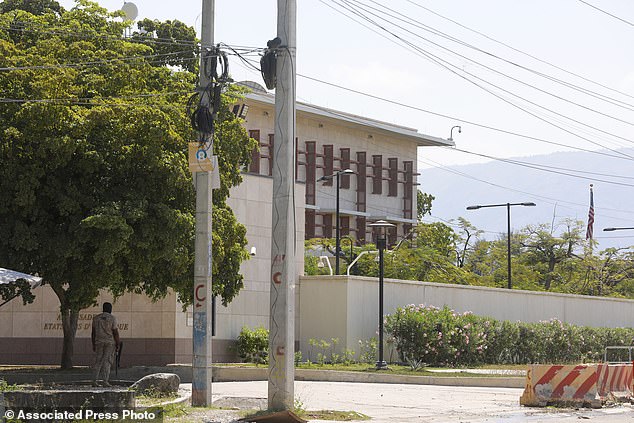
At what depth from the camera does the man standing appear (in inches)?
930

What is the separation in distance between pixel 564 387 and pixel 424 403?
296 cm

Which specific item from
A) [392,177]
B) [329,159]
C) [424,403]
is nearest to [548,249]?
[392,177]

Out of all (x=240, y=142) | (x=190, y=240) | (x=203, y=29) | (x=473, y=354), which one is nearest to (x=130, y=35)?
(x=240, y=142)

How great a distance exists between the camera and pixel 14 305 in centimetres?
3481

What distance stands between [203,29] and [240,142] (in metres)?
10.3

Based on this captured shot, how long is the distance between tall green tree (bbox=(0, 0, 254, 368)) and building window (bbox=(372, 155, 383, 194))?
40.8 meters

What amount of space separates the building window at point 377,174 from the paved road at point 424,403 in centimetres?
3918

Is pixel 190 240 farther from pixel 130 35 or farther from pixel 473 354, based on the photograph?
pixel 473 354

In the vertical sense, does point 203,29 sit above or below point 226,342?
above

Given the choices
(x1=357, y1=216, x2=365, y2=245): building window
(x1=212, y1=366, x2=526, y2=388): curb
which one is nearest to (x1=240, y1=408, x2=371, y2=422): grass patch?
(x1=212, y1=366, x2=526, y2=388): curb

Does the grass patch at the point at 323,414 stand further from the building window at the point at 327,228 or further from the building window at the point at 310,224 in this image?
the building window at the point at 327,228

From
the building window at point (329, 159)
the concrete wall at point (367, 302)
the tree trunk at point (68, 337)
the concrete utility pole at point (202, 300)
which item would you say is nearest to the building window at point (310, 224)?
the building window at point (329, 159)

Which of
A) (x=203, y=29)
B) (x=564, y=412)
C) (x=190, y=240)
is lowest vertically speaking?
(x=564, y=412)

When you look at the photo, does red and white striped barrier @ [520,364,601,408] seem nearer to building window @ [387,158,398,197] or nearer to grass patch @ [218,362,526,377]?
grass patch @ [218,362,526,377]
